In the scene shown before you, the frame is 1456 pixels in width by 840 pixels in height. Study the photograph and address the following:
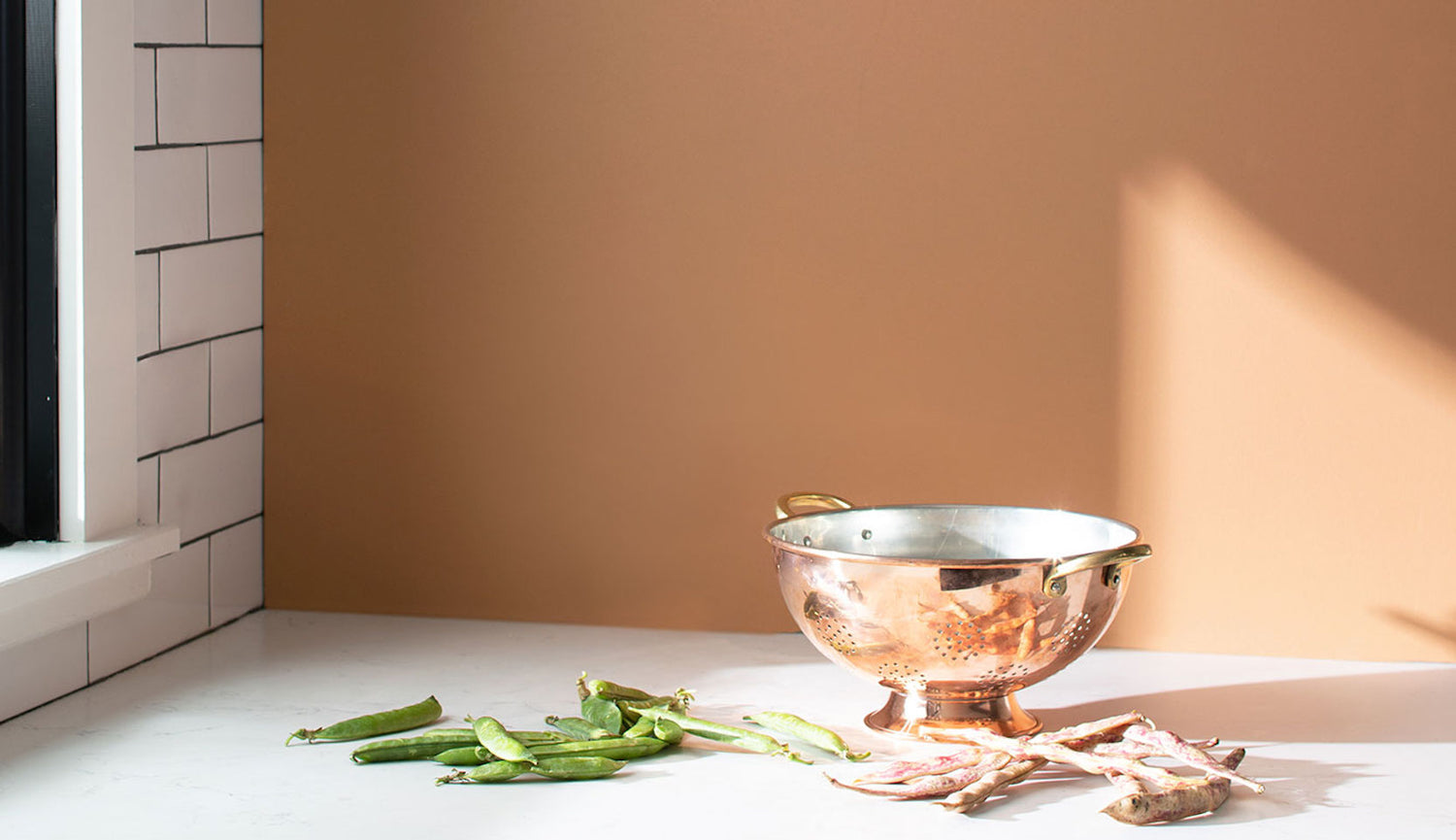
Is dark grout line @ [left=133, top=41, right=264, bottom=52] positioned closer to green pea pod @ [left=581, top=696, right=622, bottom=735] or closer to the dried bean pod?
green pea pod @ [left=581, top=696, right=622, bottom=735]

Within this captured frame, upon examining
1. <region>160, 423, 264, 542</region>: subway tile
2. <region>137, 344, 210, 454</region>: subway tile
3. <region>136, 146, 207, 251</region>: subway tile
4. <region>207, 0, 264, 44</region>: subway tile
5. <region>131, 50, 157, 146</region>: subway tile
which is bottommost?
<region>160, 423, 264, 542</region>: subway tile

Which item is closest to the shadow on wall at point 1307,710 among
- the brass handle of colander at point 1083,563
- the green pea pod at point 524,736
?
the brass handle of colander at point 1083,563

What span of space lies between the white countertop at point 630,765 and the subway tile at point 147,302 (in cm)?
36

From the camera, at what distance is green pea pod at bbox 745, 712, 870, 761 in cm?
146

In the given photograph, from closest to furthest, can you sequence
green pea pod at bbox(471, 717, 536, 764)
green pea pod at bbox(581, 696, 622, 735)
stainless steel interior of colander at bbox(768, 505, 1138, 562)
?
green pea pod at bbox(471, 717, 536, 764) < green pea pod at bbox(581, 696, 622, 735) < stainless steel interior of colander at bbox(768, 505, 1138, 562)

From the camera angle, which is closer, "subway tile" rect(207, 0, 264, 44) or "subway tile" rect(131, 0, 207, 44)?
"subway tile" rect(131, 0, 207, 44)

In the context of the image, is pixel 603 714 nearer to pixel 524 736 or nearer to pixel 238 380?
pixel 524 736

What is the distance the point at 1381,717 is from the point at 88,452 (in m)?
1.34

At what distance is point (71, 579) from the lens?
1.55 m

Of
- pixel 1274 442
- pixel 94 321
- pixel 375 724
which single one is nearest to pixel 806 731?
pixel 375 724

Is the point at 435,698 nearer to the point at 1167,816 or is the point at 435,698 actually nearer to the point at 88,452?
the point at 88,452

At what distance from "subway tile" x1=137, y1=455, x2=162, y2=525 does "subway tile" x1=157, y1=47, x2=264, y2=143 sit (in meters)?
0.36

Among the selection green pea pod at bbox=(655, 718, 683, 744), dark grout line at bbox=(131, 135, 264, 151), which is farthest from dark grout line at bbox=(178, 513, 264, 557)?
green pea pod at bbox=(655, 718, 683, 744)

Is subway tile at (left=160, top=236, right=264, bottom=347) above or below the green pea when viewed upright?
above
